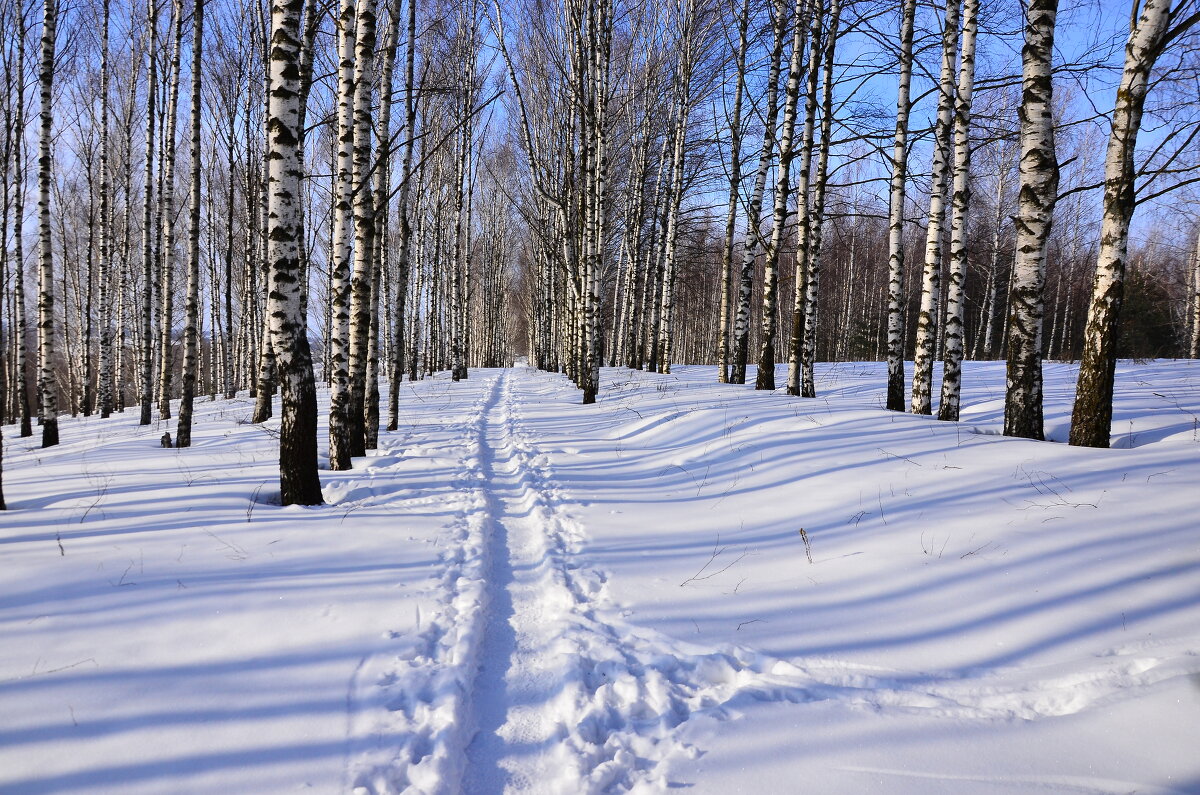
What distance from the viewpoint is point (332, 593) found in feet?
11.4

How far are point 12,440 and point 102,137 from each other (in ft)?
27.5

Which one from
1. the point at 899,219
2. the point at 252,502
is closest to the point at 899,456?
the point at 899,219

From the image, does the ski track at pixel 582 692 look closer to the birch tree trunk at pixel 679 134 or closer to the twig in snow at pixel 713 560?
the twig in snow at pixel 713 560

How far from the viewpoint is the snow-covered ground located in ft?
7.22

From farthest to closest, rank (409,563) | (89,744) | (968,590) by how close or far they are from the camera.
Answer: (409,563)
(968,590)
(89,744)

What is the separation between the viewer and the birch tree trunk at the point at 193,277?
8887 mm

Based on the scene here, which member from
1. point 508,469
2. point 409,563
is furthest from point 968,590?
point 508,469

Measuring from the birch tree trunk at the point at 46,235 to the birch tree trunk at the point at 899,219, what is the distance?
1490 cm

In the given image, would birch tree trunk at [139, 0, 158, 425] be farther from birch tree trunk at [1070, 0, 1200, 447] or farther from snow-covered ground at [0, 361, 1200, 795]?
birch tree trunk at [1070, 0, 1200, 447]

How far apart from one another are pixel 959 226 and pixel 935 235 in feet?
1.08

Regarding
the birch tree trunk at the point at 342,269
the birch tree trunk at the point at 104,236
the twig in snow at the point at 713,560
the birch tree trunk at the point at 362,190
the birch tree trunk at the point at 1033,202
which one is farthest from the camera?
the birch tree trunk at the point at 104,236

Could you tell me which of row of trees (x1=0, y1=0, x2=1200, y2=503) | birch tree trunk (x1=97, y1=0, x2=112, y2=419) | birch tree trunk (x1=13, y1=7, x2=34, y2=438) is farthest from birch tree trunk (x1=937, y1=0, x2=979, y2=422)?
birch tree trunk (x1=97, y1=0, x2=112, y2=419)

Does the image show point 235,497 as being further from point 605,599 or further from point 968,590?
point 968,590

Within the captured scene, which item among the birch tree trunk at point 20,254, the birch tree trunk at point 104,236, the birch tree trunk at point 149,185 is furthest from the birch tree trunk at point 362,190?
the birch tree trunk at point 104,236
